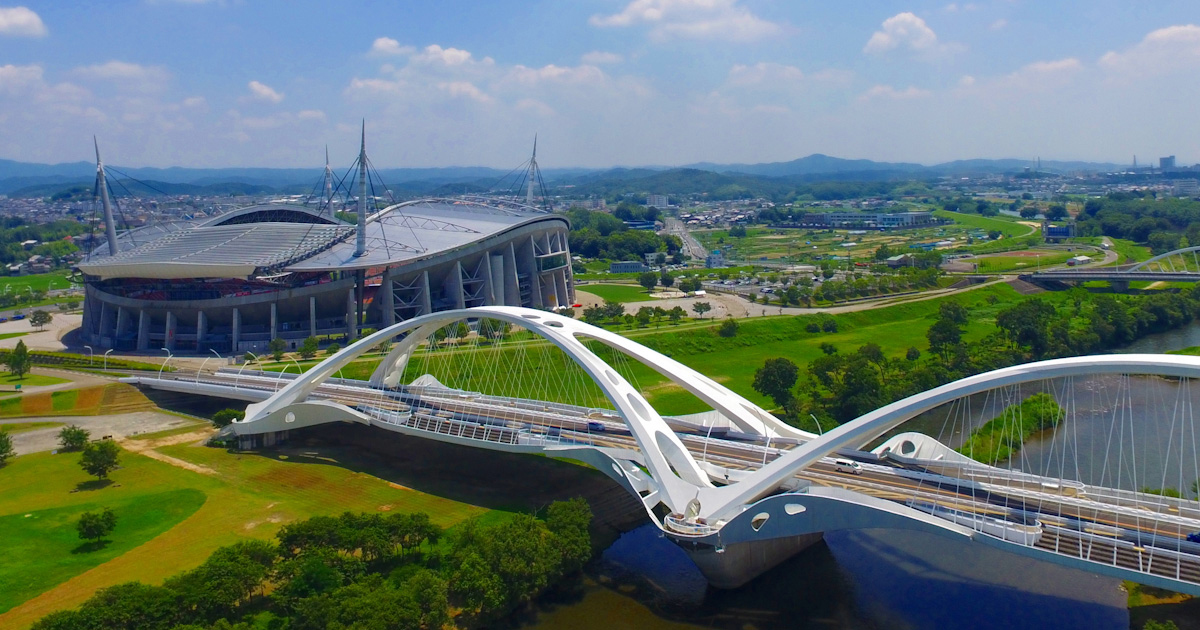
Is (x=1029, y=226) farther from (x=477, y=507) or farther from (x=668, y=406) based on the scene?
(x=477, y=507)

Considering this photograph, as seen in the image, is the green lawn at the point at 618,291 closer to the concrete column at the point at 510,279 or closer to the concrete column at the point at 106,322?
the concrete column at the point at 510,279

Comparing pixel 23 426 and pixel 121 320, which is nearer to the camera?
pixel 23 426

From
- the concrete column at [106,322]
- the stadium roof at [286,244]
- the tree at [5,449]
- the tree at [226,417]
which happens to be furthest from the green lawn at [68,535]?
the concrete column at [106,322]

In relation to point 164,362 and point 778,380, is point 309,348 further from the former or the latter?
point 778,380

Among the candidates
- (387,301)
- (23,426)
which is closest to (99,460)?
(23,426)

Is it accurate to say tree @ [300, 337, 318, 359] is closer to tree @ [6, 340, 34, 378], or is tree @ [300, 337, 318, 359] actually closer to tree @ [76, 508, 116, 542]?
tree @ [6, 340, 34, 378]
